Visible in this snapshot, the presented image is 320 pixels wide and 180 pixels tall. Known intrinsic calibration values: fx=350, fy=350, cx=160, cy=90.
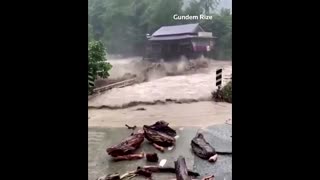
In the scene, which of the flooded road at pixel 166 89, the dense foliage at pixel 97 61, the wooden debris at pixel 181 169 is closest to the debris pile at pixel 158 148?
the wooden debris at pixel 181 169

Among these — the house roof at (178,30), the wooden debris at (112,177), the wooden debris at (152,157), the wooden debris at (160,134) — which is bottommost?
the wooden debris at (112,177)

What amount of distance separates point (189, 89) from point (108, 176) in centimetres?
58

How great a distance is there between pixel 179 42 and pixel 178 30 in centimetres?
6

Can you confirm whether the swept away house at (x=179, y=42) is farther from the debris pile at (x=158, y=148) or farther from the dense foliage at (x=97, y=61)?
the debris pile at (x=158, y=148)

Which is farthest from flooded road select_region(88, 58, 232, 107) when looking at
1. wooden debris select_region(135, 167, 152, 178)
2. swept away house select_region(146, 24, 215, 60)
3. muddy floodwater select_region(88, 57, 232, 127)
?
wooden debris select_region(135, 167, 152, 178)

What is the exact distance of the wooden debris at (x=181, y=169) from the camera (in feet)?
5.60

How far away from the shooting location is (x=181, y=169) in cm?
171

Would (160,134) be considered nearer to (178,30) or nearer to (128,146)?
(128,146)

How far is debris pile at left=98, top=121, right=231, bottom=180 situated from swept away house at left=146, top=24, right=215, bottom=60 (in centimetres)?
35

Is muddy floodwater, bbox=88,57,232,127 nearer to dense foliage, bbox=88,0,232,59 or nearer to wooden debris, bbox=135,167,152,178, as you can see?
dense foliage, bbox=88,0,232,59
